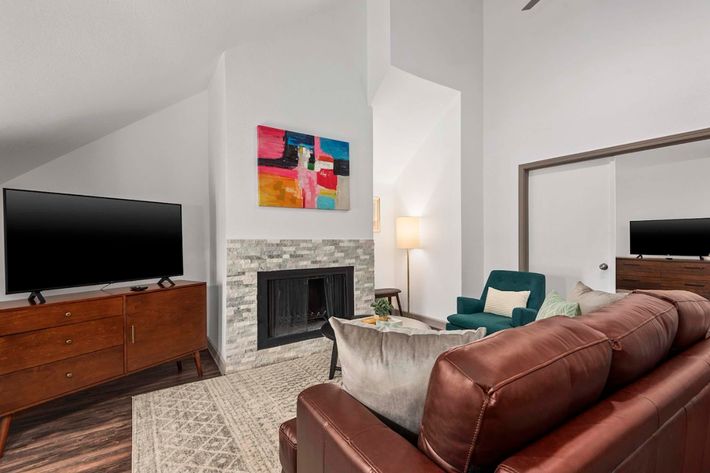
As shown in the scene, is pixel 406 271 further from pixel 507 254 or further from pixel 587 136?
pixel 587 136

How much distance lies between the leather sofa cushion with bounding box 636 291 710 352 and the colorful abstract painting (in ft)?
8.73

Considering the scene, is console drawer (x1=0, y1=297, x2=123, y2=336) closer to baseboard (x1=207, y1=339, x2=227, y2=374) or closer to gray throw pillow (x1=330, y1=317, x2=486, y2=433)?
baseboard (x1=207, y1=339, x2=227, y2=374)

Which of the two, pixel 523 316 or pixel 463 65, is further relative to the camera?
pixel 463 65

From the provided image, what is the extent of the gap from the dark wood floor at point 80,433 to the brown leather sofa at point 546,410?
1.45m

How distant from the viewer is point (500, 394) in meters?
0.68

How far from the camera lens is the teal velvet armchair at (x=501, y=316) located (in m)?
2.93

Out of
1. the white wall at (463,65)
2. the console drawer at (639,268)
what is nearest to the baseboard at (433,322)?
the white wall at (463,65)

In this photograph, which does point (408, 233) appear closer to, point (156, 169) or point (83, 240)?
point (156, 169)

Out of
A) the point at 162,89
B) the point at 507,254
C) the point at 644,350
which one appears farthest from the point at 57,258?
the point at 507,254

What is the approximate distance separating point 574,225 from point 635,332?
10.2ft

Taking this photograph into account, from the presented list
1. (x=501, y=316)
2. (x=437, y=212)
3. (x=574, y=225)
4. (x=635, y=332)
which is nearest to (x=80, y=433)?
(x=635, y=332)

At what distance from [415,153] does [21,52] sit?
13.2ft

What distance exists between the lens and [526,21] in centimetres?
394

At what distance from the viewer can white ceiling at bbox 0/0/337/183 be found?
1604 millimetres
